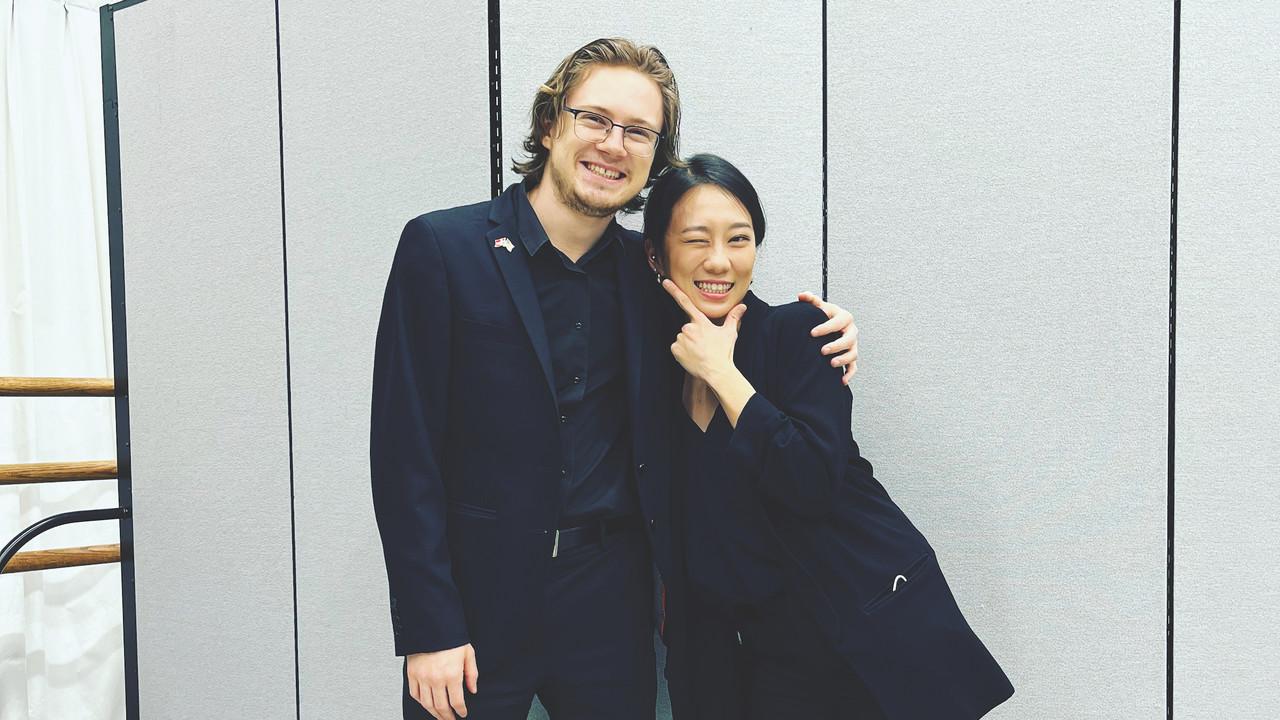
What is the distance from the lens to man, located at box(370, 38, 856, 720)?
140cm

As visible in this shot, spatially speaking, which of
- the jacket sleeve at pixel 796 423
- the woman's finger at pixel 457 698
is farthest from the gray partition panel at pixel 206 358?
the jacket sleeve at pixel 796 423

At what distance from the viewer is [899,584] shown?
1.46 meters

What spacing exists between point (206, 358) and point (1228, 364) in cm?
273

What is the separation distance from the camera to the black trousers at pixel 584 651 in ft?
4.83

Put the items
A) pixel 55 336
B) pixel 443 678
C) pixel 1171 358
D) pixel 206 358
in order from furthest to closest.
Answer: pixel 55 336, pixel 206 358, pixel 1171 358, pixel 443 678

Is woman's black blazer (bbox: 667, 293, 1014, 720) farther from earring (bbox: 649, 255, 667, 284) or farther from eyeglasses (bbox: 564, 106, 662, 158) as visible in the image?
eyeglasses (bbox: 564, 106, 662, 158)

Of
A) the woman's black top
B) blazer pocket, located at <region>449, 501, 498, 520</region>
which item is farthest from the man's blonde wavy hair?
blazer pocket, located at <region>449, 501, 498, 520</region>

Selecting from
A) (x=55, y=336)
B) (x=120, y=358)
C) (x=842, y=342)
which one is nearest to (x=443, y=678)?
(x=842, y=342)

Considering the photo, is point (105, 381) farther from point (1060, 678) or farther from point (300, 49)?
point (1060, 678)

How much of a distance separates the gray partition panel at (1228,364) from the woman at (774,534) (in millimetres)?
640

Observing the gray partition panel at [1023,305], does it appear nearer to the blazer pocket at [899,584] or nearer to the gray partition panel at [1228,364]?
the gray partition panel at [1228,364]

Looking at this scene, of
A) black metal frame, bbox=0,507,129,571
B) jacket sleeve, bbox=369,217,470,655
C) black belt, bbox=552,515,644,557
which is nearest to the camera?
jacket sleeve, bbox=369,217,470,655

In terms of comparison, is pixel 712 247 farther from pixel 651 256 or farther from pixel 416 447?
pixel 416 447

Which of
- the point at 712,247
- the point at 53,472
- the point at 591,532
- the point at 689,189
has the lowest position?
the point at 53,472
